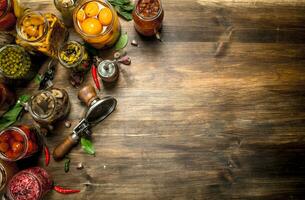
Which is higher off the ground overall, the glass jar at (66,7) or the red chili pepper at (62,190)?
the glass jar at (66,7)

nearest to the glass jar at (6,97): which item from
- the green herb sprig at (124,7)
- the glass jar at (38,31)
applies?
the glass jar at (38,31)

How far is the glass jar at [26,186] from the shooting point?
5.30 ft

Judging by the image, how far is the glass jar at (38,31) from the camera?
1.62 m

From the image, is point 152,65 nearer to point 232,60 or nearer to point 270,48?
point 232,60

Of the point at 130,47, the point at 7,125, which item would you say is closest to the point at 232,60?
the point at 130,47

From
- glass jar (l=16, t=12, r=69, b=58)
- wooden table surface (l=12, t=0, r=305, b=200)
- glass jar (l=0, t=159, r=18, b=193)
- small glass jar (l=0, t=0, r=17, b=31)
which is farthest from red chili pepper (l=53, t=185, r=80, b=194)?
small glass jar (l=0, t=0, r=17, b=31)

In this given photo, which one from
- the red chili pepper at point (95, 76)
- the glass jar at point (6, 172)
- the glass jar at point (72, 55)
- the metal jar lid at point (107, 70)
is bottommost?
the glass jar at point (6, 172)

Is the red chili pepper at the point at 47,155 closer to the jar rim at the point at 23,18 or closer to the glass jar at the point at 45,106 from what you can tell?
the glass jar at the point at 45,106

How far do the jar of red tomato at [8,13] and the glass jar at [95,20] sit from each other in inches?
8.8

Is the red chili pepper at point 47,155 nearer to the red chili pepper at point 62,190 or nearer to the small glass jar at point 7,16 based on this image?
the red chili pepper at point 62,190

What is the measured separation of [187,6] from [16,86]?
75 cm

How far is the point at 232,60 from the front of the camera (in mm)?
1774

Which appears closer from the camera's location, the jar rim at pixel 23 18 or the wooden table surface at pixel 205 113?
the jar rim at pixel 23 18

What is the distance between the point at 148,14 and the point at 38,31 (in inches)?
16.2
